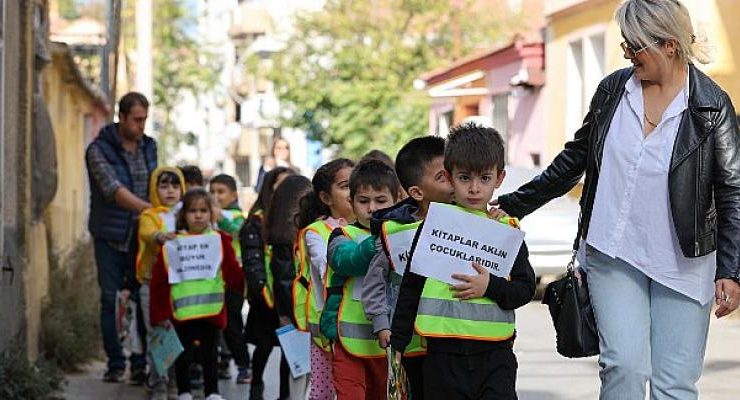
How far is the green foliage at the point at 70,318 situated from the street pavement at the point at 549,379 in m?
0.15

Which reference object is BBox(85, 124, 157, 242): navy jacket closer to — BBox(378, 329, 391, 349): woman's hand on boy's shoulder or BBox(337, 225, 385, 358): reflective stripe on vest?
BBox(337, 225, 385, 358): reflective stripe on vest

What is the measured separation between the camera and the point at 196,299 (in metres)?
9.79

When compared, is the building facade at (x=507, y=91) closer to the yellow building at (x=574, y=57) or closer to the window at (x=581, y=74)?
the yellow building at (x=574, y=57)

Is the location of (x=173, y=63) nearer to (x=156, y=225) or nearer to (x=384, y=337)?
(x=156, y=225)

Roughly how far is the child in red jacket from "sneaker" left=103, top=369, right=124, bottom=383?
4.47 ft

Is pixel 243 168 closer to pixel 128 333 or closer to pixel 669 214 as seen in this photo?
pixel 128 333

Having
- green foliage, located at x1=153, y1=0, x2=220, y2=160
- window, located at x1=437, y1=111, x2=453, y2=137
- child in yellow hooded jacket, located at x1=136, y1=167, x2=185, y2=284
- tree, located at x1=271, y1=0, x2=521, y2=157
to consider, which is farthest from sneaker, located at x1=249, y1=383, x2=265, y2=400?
green foliage, located at x1=153, y1=0, x2=220, y2=160

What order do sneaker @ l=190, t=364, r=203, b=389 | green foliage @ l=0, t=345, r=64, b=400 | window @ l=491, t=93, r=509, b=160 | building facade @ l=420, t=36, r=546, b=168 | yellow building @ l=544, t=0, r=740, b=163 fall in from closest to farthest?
green foliage @ l=0, t=345, r=64, b=400 → sneaker @ l=190, t=364, r=203, b=389 → yellow building @ l=544, t=0, r=740, b=163 → building facade @ l=420, t=36, r=546, b=168 → window @ l=491, t=93, r=509, b=160

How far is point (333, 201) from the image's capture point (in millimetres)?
7887

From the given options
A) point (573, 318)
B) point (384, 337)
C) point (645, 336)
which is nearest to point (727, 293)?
point (645, 336)

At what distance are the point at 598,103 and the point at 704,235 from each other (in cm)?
66

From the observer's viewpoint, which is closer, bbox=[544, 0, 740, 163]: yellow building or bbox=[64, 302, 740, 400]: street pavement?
bbox=[64, 302, 740, 400]: street pavement

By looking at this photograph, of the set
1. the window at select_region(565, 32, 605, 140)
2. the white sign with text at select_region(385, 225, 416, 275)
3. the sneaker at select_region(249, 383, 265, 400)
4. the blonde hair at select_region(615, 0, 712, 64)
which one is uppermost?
the window at select_region(565, 32, 605, 140)

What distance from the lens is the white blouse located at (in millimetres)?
5723
